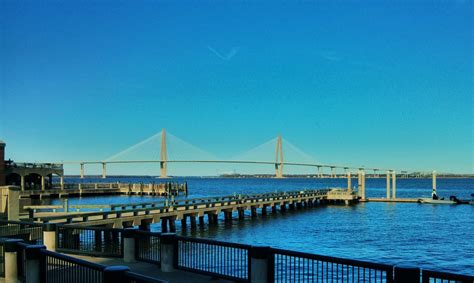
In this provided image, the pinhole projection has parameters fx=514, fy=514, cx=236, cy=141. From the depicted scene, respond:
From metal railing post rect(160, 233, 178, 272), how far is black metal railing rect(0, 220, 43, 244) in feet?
18.6

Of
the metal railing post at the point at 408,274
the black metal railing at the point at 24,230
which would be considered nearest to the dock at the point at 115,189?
the black metal railing at the point at 24,230

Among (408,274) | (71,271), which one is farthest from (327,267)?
(71,271)

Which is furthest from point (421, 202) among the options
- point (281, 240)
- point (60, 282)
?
point (60, 282)

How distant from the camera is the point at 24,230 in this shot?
1711 centimetres

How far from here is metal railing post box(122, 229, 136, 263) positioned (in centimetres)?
1435

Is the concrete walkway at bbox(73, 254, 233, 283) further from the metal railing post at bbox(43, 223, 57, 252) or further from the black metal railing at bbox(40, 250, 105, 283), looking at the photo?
the metal railing post at bbox(43, 223, 57, 252)

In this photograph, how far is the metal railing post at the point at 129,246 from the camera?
1435cm

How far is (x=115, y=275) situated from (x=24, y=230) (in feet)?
35.1

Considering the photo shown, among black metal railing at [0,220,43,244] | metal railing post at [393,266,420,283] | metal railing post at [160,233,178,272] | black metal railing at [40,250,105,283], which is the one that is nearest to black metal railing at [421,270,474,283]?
metal railing post at [393,266,420,283]

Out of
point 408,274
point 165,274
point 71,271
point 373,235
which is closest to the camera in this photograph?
point 408,274

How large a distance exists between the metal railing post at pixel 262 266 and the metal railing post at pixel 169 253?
2984mm

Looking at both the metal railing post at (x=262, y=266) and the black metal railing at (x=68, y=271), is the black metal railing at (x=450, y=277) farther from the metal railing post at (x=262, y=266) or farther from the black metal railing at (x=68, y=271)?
the black metal railing at (x=68, y=271)

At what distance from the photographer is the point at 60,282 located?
34.9ft

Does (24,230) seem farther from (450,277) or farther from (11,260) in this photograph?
(450,277)
